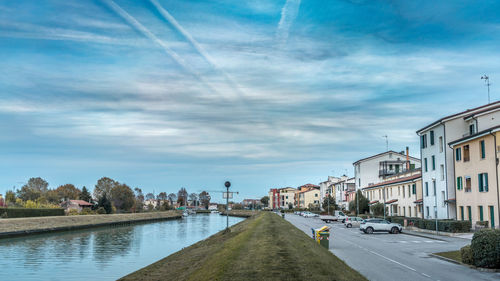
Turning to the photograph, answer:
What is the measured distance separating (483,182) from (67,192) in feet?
411

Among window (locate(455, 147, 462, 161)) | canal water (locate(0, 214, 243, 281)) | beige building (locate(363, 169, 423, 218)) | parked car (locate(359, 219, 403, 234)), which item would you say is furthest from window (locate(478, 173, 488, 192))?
canal water (locate(0, 214, 243, 281))

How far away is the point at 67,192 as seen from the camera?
13938 cm

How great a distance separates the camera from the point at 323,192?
158 meters

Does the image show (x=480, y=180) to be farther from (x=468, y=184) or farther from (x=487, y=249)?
(x=487, y=249)

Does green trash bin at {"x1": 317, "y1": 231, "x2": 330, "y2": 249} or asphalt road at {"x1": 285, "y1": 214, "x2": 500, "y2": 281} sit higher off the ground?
green trash bin at {"x1": 317, "y1": 231, "x2": 330, "y2": 249}

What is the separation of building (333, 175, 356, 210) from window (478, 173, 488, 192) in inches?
2726

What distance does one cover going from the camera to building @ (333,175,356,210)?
115 meters

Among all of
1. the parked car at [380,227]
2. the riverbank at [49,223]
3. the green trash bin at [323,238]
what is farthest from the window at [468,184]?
the riverbank at [49,223]

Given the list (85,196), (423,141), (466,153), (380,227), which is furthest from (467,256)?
(85,196)

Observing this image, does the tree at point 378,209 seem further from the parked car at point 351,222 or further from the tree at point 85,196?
the tree at point 85,196

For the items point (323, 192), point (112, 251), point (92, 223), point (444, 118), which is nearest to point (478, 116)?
point (444, 118)

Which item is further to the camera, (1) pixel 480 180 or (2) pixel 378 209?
(2) pixel 378 209

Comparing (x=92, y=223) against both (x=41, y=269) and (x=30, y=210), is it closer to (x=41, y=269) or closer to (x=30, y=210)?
(x=30, y=210)

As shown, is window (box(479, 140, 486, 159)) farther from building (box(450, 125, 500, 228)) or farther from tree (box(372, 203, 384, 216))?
tree (box(372, 203, 384, 216))
